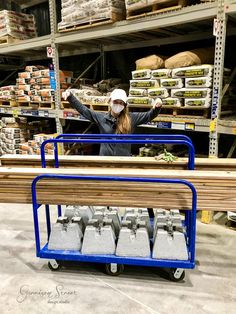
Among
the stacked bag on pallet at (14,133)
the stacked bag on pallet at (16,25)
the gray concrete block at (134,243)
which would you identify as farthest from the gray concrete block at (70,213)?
the stacked bag on pallet at (16,25)

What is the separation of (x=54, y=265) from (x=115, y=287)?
1.84 feet

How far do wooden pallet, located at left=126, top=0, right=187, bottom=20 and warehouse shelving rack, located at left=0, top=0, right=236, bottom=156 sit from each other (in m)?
0.04

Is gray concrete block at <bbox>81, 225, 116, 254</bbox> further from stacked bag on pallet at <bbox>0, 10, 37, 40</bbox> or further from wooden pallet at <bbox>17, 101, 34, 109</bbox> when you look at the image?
stacked bag on pallet at <bbox>0, 10, 37, 40</bbox>

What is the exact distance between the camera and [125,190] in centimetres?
189

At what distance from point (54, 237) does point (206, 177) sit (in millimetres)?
1299

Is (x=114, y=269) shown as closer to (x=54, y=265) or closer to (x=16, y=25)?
(x=54, y=265)

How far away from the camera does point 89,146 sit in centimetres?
484

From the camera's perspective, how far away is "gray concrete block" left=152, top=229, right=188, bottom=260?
203 cm

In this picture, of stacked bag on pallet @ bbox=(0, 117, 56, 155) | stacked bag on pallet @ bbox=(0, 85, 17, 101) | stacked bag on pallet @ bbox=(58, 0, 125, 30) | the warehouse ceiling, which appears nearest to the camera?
the warehouse ceiling

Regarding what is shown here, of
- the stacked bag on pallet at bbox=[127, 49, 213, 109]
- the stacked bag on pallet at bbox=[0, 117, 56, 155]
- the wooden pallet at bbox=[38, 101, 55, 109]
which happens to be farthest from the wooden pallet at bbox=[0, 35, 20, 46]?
the stacked bag on pallet at bbox=[127, 49, 213, 109]

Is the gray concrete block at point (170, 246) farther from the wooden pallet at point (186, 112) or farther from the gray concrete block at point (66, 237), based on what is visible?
the wooden pallet at point (186, 112)

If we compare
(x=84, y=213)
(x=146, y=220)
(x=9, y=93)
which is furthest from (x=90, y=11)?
(x=146, y=220)

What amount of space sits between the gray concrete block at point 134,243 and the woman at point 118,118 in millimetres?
1074

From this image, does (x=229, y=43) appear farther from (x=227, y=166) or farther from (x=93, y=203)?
(x=93, y=203)
